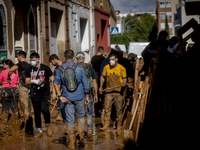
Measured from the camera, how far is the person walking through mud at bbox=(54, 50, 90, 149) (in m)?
6.97

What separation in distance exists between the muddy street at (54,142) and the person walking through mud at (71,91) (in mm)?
413

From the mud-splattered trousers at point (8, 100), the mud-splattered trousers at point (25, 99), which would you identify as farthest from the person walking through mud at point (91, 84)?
the mud-splattered trousers at point (8, 100)

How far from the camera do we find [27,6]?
1495cm

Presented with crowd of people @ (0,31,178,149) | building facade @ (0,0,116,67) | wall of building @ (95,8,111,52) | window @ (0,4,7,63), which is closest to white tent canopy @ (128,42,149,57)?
wall of building @ (95,8,111,52)

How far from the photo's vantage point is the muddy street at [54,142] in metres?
7.17

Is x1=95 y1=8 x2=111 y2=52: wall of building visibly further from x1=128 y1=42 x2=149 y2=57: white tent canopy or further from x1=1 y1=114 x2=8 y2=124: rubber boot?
x1=1 y1=114 x2=8 y2=124: rubber boot

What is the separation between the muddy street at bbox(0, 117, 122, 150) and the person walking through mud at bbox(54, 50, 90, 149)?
1.36ft

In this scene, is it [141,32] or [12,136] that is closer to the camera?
[12,136]

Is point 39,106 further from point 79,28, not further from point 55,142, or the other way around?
point 79,28

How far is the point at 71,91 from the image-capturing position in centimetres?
699

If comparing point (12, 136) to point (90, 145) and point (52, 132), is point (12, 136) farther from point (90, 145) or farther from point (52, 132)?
point (90, 145)

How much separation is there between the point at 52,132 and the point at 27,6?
8173 mm

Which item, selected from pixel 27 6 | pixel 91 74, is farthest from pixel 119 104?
pixel 27 6

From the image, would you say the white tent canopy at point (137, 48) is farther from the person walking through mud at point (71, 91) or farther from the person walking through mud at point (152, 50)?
the person walking through mud at point (71, 91)
